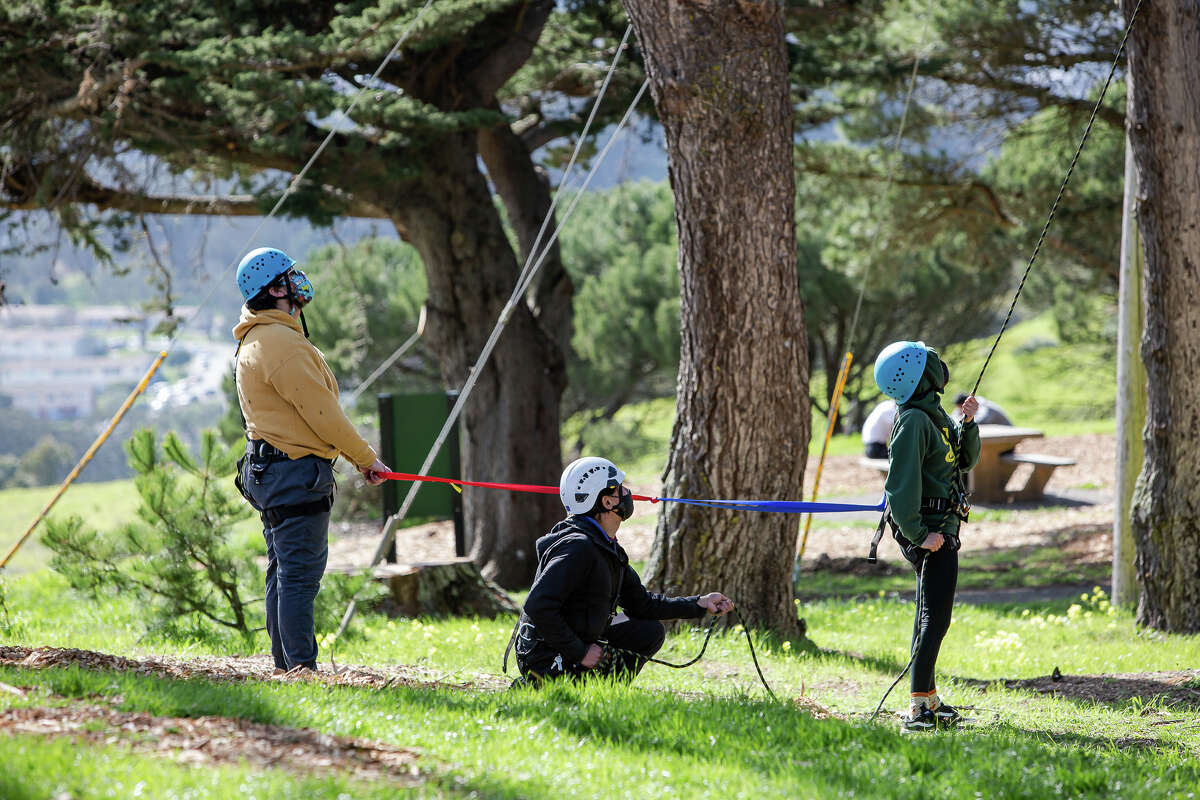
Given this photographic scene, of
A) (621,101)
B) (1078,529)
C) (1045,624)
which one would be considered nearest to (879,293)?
(1078,529)

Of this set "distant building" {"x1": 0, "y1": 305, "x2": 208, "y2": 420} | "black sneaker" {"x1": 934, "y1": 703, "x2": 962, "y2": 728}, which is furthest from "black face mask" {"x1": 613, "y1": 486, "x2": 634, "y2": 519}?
"distant building" {"x1": 0, "y1": 305, "x2": 208, "y2": 420}

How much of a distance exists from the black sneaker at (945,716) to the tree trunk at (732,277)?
2126 millimetres

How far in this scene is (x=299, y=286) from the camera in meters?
4.78

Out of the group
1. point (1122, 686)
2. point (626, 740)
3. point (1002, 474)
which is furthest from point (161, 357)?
point (1002, 474)

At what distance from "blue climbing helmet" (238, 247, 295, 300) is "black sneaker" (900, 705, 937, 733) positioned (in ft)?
10.3

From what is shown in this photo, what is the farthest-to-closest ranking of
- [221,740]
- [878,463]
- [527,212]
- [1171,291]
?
[878,463] < [527,212] < [1171,291] < [221,740]

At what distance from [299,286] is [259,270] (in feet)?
0.60

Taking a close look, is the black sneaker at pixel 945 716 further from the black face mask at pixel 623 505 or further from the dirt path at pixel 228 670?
the dirt path at pixel 228 670

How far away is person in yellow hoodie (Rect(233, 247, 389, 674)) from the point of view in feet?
15.1

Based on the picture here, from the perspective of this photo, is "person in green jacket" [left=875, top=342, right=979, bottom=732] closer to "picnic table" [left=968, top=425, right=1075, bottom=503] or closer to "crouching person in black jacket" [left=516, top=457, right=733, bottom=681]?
"crouching person in black jacket" [left=516, top=457, right=733, bottom=681]

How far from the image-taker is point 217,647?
6.43 meters

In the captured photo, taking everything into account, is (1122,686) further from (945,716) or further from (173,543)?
(173,543)

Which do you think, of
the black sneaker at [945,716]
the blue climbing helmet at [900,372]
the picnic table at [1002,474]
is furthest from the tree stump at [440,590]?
the picnic table at [1002,474]

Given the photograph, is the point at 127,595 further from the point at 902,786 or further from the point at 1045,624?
the point at 1045,624
